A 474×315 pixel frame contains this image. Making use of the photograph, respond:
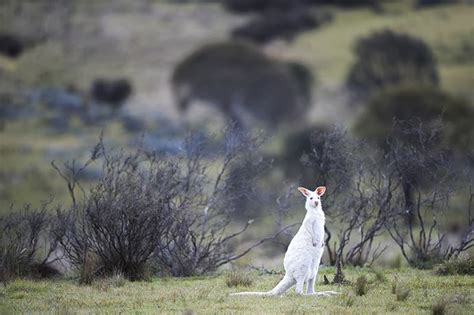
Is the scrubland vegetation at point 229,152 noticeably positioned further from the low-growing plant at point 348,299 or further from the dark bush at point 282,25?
the dark bush at point 282,25

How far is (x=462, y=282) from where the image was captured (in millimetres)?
18656

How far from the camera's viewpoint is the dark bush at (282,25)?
85.6 m

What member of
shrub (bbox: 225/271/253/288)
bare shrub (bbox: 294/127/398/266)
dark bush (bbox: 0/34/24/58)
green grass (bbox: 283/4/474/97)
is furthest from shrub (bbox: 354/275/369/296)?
dark bush (bbox: 0/34/24/58)

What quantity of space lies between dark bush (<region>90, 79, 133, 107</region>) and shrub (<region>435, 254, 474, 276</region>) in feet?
176

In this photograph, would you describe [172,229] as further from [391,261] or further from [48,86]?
[48,86]

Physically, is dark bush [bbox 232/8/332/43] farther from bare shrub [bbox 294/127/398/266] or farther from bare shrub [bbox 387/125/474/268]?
bare shrub [bbox 294/127/398/266]

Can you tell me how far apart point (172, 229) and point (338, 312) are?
7031 mm

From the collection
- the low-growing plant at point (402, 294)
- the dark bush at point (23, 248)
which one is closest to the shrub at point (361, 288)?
the low-growing plant at point (402, 294)

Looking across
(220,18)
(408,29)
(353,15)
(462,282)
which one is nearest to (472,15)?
(408,29)

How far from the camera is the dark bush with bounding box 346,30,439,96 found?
226ft

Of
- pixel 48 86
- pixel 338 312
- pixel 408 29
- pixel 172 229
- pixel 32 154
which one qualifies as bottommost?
pixel 338 312

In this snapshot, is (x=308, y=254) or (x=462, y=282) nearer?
(x=308, y=254)

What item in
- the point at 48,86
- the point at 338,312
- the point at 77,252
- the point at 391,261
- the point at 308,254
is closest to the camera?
the point at 338,312

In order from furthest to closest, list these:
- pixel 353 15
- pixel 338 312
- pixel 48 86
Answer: pixel 353 15, pixel 48 86, pixel 338 312
